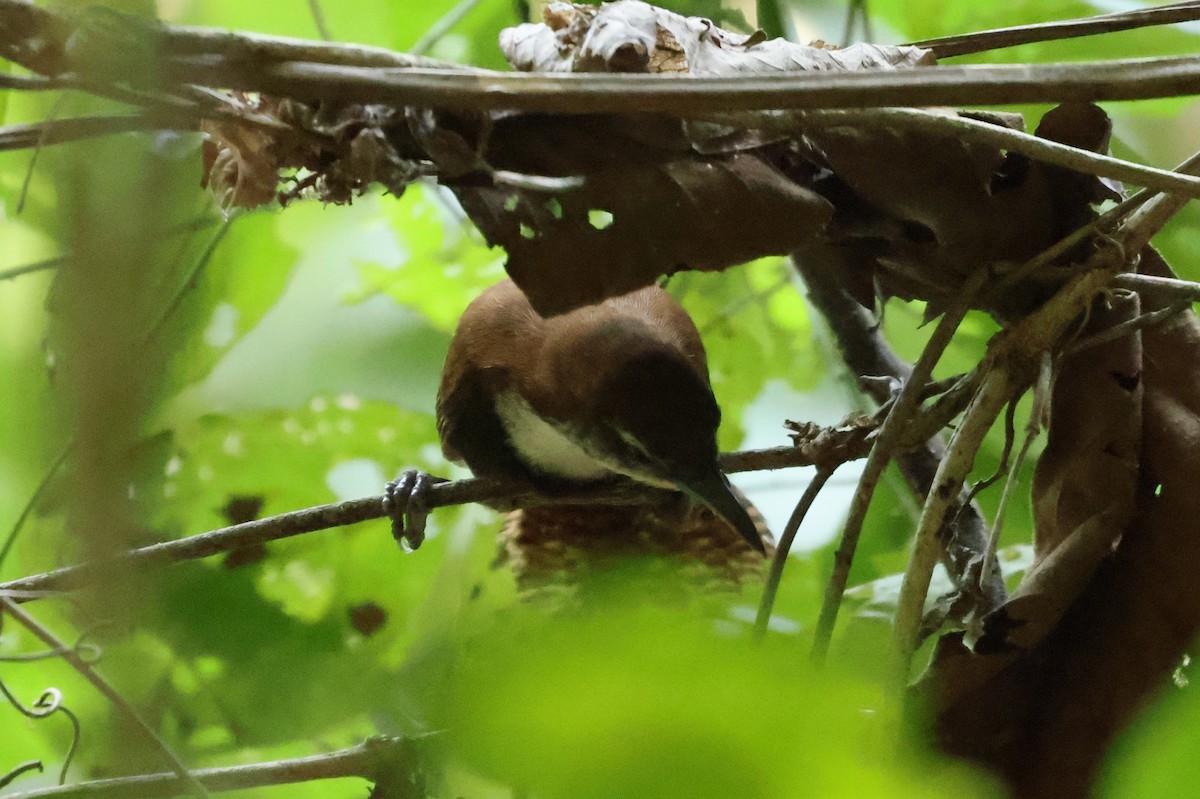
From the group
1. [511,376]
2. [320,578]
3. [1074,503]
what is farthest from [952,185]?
[320,578]

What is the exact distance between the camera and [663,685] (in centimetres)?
18

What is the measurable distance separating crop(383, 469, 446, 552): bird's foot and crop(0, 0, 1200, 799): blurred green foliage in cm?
5

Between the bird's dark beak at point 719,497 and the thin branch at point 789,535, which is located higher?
the thin branch at point 789,535

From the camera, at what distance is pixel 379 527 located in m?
1.06

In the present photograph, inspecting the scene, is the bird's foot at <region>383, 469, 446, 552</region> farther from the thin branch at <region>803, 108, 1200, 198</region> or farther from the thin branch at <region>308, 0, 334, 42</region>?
the thin branch at <region>803, 108, 1200, 198</region>

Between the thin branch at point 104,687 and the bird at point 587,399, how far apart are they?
16.4 inches

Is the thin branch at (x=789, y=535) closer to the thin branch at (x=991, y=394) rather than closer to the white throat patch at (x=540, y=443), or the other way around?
the thin branch at (x=991, y=394)

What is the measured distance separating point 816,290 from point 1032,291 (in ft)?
1.37

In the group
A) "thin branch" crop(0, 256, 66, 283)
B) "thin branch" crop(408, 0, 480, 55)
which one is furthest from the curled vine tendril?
"thin branch" crop(408, 0, 480, 55)

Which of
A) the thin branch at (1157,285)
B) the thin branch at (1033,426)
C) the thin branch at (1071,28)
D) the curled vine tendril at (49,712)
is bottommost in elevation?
the curled vine tendril at (49,712)

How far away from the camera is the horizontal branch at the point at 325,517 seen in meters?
0.62

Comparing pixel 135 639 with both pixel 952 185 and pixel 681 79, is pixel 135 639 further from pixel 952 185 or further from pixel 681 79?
pixel 952 185

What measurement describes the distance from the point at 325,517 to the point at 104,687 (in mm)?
183

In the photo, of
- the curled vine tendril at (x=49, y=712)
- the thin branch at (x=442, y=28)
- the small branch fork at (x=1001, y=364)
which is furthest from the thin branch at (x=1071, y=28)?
the curled vine tendril at (x=49, y=712)
